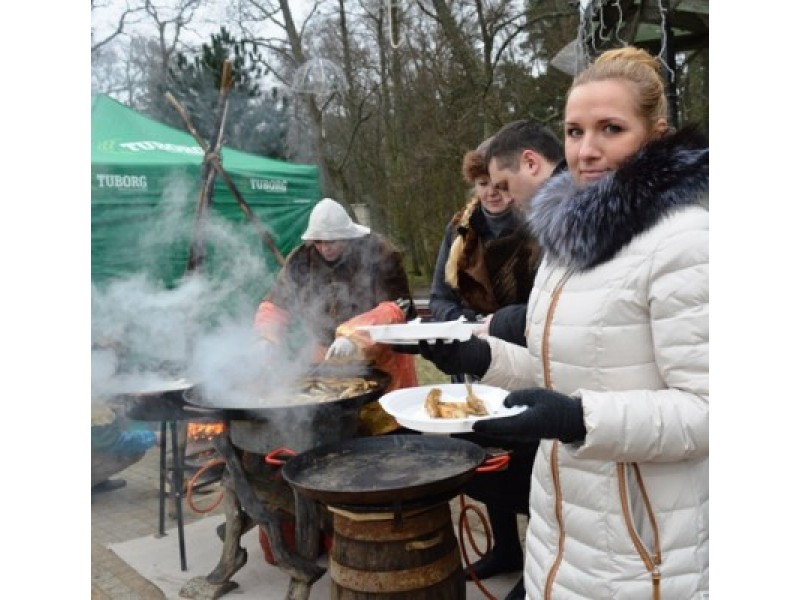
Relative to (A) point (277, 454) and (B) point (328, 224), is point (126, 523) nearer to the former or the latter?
(A) point (277, 454)

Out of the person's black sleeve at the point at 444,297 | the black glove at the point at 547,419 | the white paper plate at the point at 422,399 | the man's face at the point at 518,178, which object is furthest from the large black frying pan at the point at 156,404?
the black glove at the point at 547,419

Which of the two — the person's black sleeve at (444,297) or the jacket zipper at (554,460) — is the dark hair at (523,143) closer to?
the person's black sleeve at (444,297)

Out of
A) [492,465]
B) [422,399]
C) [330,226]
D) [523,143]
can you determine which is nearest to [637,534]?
[422,399]

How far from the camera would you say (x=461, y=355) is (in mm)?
2213

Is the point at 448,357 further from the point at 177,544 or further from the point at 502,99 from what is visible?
the point at 502,99

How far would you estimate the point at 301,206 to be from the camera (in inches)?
302

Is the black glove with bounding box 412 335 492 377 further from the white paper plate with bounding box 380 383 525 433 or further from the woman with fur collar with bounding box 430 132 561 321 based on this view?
the woman with fur collar with bounding box 430 132 561 321

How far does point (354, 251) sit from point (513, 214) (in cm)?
125

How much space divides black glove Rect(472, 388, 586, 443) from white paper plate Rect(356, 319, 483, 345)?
28.2 inches

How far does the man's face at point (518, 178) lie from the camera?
3.16 meters

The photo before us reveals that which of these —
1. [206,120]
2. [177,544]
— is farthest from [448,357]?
[206,120]

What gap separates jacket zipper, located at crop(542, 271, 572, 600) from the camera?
5.40 feet

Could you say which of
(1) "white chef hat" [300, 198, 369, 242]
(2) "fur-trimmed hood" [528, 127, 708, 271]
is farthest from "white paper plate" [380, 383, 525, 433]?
(1) "white chef hat" [300, 198, 369, 242]

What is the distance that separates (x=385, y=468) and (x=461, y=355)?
3.04 ft
